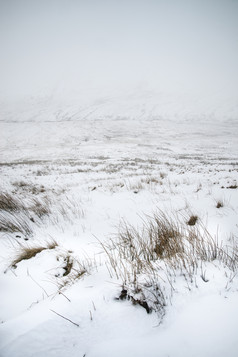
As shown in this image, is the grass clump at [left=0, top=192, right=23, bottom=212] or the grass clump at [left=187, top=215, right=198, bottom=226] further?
the grass clump at [left=0, top=192, right=23, bottom=212]

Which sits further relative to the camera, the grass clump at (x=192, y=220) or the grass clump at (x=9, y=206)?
the grass clump at (x=9, y=206)

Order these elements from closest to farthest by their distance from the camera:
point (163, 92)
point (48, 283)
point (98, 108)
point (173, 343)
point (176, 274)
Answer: point (173, 343)
point (176, 274)
point (48, 283)
point (98, 108)
point (163, 92)

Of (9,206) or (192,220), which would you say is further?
(9,206)

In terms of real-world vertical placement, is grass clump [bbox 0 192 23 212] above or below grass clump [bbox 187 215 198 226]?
above

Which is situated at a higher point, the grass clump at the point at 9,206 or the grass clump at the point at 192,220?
the grass clump at the point at 9,206

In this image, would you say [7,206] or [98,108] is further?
[98,108]

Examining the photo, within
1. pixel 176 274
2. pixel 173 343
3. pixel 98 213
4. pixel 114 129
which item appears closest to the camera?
pixel 173 343

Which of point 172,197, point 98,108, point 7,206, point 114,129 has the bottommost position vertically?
point 172,197

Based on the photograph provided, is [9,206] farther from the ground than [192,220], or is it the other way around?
[9,206]

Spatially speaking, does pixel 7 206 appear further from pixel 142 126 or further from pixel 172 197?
pixel 142 126

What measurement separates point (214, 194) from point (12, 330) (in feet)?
14.8

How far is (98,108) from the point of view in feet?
373

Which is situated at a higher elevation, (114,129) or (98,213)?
(114,129)

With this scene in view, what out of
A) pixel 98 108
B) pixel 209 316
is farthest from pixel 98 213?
pixel 98 108
